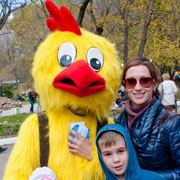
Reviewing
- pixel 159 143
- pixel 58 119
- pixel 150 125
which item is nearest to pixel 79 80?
pixel 58 119

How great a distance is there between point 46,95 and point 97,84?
0.45m

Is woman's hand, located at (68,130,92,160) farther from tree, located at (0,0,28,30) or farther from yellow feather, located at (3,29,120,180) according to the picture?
tree, located at (0,0,28,30)

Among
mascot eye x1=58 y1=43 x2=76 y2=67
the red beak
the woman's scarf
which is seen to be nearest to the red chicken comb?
mascot eye x1=58 y1=43 x2=76 y2=67

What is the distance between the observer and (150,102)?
1678mm

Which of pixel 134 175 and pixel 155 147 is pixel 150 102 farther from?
pixel 134 175

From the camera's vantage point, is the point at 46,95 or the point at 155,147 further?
the point at 46,95

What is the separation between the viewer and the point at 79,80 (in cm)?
169

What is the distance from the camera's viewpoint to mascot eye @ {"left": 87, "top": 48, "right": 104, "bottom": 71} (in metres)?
1.94

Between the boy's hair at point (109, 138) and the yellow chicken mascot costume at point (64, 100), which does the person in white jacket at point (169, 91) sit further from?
the boy's hair at point (109, 138)

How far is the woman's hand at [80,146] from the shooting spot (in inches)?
73.1

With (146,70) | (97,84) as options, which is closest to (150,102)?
(146,70)

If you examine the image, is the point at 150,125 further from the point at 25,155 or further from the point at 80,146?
the point at 25,155

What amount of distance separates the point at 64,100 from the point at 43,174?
60 centimetres

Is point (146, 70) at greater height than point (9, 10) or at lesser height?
lesser
